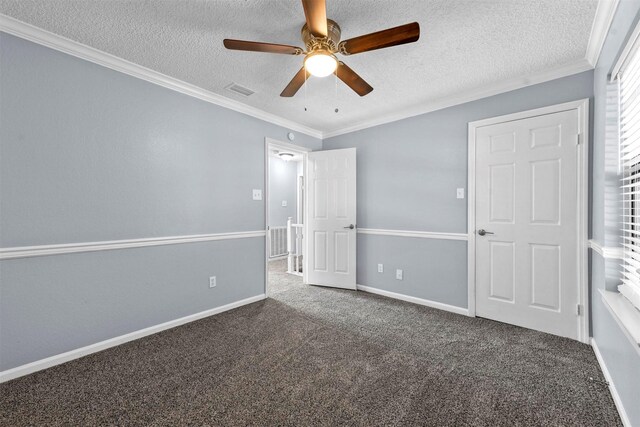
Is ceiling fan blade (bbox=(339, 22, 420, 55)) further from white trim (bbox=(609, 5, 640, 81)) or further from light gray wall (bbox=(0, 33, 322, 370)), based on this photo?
light gray wall (bbox=(0, 33, 322, 370))

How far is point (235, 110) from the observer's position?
10.6 feet

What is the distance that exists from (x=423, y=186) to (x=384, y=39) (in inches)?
82.0

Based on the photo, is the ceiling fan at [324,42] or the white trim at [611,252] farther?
the white trim at [611,252]

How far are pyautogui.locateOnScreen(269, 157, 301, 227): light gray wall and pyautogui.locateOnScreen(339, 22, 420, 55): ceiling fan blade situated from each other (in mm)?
4986

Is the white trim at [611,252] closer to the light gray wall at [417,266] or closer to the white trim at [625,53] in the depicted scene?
the white trim at [625,53]

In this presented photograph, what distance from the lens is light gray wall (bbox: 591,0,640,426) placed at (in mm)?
1396

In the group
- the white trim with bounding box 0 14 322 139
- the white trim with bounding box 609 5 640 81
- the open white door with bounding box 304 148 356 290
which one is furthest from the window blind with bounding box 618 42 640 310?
the white trim with bounding box 0 14 322 139

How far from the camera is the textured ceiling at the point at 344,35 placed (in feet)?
5.61

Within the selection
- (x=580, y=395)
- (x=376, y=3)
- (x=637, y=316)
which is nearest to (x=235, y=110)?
(x=376, y=3)

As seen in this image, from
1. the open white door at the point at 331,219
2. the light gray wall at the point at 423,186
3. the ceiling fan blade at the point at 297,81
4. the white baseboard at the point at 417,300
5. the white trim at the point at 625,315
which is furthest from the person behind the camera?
the open white door at the point at 331,219

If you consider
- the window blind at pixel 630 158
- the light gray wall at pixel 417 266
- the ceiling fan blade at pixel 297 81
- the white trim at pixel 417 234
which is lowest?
the light gray wall at pixel 417 266

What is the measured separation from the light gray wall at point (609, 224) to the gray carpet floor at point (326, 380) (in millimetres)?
234

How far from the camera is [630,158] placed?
5.19 feet

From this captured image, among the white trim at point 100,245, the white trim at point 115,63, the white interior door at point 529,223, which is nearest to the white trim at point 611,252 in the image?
the white interior door at point 529,223
